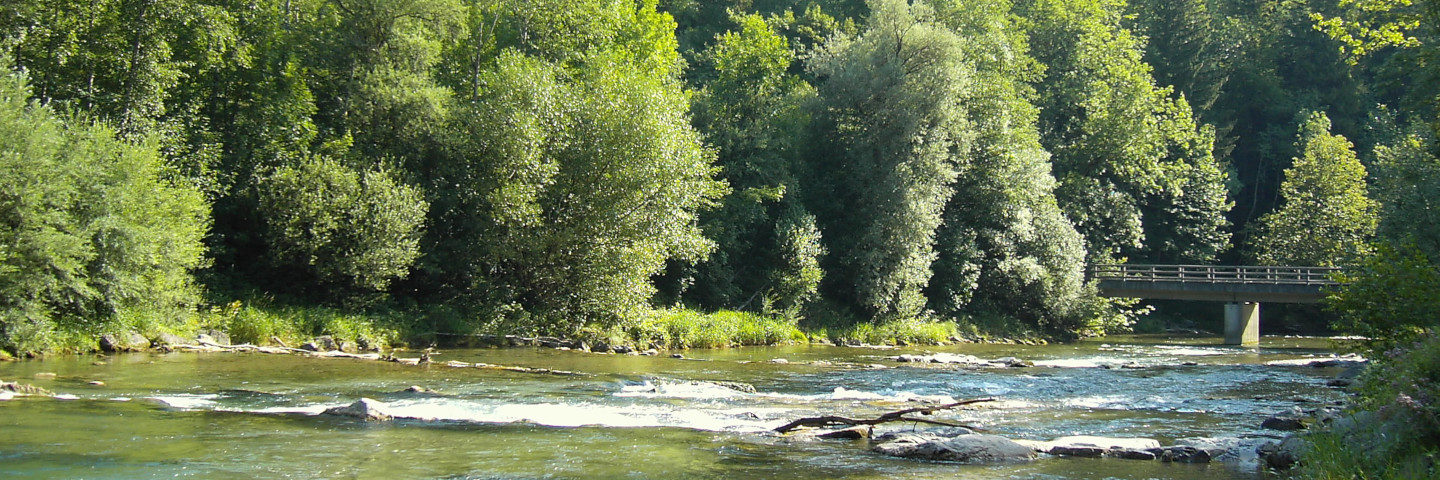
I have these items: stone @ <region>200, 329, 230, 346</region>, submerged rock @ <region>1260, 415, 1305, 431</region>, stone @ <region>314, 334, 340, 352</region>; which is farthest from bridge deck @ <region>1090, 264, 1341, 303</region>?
stone @ <region>200, 329, 230, 346</region>

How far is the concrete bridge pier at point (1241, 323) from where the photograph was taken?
145 ft

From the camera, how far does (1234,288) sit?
1766 inches

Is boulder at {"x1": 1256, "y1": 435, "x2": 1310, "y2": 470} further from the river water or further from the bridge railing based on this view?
the bridge railing

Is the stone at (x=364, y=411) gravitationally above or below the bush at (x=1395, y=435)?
below

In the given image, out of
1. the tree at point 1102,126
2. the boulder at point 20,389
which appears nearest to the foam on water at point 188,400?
the boulder at point 20,389

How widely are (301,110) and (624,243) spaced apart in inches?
404

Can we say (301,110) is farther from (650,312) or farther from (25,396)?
(25,396)

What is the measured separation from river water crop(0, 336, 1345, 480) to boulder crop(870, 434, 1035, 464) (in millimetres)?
334

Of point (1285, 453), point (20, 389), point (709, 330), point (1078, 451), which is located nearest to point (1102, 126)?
Result: point (709, 330)

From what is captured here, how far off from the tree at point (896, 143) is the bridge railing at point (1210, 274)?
12.7m

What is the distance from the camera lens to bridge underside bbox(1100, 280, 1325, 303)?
42.8 meters

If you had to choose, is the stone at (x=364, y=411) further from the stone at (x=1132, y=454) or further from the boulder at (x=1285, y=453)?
the boulder at (x=1285, y=453)

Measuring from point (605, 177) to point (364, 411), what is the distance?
17167 mm

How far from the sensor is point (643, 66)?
39656 millimetres
